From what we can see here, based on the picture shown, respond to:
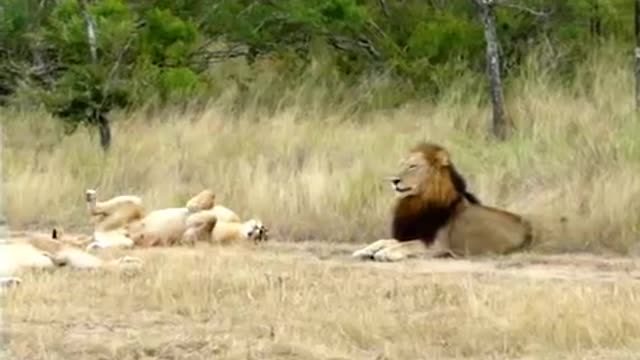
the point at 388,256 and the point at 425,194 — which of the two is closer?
the point at 388,256

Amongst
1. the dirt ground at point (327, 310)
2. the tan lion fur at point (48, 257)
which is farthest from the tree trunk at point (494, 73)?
the tan lion fur at point (48, 257)

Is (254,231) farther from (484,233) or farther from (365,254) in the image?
(484,233)

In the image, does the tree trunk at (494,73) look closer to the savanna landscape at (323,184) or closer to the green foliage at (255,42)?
the savanna landscape at (323,184)

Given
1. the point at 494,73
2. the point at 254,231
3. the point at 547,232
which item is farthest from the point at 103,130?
the point at 547,232

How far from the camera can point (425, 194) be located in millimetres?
11562

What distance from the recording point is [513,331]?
766 centimetres

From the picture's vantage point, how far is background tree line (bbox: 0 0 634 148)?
17.0 meters

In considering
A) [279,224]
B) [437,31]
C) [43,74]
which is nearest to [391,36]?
[437,31]

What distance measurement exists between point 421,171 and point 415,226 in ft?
1.24

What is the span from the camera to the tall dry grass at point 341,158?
12562mm

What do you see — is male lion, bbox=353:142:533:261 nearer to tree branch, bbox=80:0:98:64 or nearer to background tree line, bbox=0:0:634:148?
background tree line, bbox=0:0:634:148

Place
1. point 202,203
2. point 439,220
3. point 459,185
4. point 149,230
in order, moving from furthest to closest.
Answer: point 202,203
point 149,230
point 459,185
point 439,220

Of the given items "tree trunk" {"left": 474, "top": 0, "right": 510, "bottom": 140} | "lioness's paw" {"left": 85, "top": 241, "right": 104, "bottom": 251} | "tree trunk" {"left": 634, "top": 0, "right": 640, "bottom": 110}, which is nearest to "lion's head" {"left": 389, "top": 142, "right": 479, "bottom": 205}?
"lioness's paw" {"left": 85, "top": 241, "right": 104, "bottom": 251}

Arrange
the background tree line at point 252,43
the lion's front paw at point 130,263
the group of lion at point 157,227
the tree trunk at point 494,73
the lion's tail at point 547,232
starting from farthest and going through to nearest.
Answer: the background tree line at point 252,43 → the tree trunk at point 494,73 → the group of lion at point 157,227 → the lion's tail at point 547,232 → the lion's front paw at point 130,263
